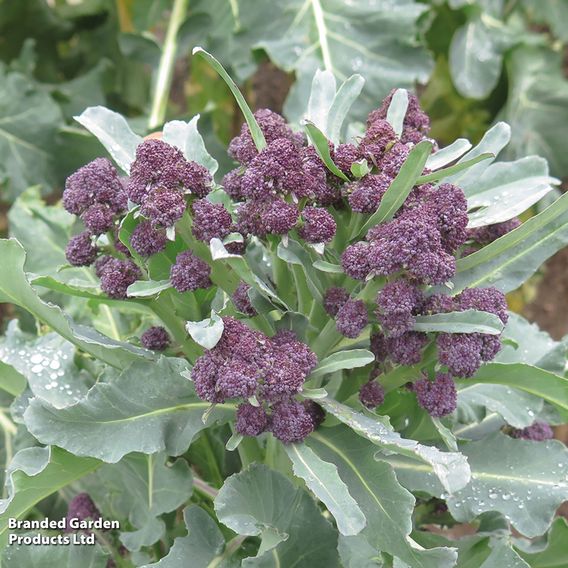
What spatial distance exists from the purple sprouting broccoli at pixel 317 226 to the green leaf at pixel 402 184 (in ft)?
0.13

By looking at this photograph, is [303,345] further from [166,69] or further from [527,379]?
[166,69]

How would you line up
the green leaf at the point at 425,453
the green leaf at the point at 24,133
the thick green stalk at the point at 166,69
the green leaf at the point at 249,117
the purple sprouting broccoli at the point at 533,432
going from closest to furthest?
the green leaf at the point at 425,453 < the green leaf at the point at 249,117 < the purple sprouting broccoli at the point at 533,432 < the green leaf at the point at 24,133 < the thick green stalk at the point at 166,69

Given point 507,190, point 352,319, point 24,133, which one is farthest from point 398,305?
point 24,133

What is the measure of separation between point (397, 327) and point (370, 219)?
0.32 ft

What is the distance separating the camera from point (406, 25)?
164 cm

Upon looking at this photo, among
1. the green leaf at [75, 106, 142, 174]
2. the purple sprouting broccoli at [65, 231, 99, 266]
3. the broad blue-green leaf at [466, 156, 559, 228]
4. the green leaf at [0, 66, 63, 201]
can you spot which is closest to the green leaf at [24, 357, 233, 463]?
the purple sprouting broccoli at [65, 231, 99, 266]

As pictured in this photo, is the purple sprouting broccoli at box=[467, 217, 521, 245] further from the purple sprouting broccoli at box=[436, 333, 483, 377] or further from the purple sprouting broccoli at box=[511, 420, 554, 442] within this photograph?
the purple sprouting broccoli at box=[511, 420, 554, 442]

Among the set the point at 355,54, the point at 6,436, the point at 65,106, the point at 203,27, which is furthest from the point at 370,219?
the point at 65,106

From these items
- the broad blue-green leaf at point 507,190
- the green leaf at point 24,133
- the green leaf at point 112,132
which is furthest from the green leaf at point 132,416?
the green leaf at point 24,133

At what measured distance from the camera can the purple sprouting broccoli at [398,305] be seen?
2.13 feet

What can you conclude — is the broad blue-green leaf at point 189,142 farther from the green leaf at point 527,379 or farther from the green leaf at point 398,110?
the green leaf at point 527,379

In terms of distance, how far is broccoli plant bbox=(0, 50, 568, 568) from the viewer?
0.66m

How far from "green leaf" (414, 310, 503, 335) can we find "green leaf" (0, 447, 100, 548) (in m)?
0.35

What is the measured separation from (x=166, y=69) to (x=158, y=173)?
1333mm
